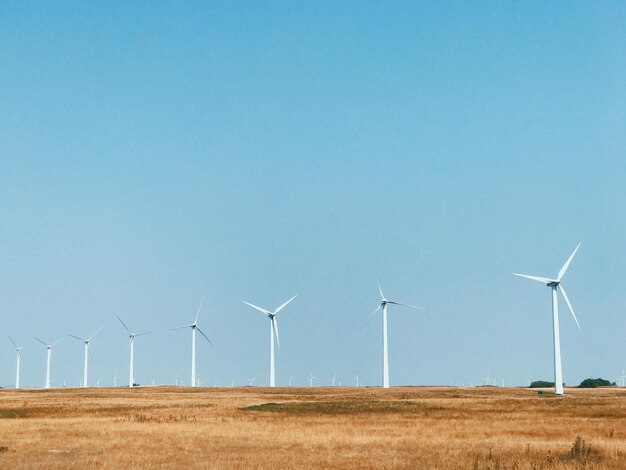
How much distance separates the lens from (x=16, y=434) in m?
44.5

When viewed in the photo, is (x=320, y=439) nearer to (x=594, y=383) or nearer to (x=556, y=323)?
(x=556, y=323)

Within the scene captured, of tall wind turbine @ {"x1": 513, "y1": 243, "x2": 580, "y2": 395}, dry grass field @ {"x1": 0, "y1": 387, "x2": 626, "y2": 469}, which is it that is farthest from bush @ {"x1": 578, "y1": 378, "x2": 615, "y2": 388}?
dry grass field @ {"x1": 0, "y1": 387, "x2": 626, "y2": 469}

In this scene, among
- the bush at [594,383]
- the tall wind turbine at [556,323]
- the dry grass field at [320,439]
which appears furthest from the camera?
the bush at [594,383]

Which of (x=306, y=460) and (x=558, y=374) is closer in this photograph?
(x=306, y=460)

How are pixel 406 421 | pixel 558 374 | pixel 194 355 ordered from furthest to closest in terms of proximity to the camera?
1. pixel 194 355
2. pixel 558 374
3. pixel 406 421

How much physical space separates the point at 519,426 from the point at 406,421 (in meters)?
7.42

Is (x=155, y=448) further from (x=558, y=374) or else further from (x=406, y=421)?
(x=558, y=374)

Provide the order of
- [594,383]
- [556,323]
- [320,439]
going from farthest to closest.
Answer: [594,383] < [556,323] < [320,439]

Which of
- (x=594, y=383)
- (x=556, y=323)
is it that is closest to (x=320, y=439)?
(x=556, y=323)

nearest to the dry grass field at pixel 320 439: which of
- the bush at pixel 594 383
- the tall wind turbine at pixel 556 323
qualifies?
the tall wind turbine at pixel 556 323

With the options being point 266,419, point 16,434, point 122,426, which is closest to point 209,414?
point 266,419

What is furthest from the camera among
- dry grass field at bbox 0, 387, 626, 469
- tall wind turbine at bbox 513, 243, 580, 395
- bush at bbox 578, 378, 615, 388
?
bush at bbox 578, 378, 615, 388

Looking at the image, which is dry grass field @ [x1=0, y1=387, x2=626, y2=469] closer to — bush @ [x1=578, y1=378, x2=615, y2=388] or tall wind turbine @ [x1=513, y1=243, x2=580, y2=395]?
tall wind turbine @ [x1=513, y1=243, x2=580, y2=395]

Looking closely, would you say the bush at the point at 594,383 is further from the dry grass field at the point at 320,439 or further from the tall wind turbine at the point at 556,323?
the dry grass field at the point at 320,439
